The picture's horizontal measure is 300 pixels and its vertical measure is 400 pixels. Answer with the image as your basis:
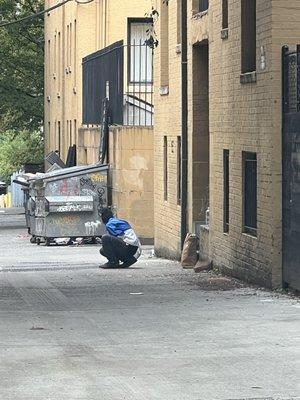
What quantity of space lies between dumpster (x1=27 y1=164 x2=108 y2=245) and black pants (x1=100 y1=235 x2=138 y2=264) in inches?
454

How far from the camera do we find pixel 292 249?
16.4m

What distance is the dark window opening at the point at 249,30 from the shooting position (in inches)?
761

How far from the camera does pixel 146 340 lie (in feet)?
40.4

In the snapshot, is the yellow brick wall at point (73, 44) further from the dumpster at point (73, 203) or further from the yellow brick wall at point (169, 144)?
the yellow brick wall at point (169, 144)

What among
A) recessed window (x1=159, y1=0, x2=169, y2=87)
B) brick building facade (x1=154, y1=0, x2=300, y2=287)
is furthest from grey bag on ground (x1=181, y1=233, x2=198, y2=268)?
recessed window (x1=159, y1=0, x2=169, y2=87)

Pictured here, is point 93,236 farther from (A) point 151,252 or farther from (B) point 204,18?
(B) point 204,18

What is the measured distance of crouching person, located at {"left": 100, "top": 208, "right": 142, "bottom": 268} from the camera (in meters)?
23.6

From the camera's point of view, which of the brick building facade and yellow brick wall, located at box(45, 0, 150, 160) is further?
yellow brick wall, located at box(45, 0, 150, 160)

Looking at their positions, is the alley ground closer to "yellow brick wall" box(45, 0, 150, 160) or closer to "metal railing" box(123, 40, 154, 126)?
"metal railing" box(123, 40, 154, 126)

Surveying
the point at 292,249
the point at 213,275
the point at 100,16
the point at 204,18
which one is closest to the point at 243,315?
the point at 292,249

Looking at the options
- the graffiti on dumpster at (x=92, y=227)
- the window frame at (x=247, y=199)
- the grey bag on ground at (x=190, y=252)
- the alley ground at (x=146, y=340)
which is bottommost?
the graffiti on dumpster at (x=92, y=227)

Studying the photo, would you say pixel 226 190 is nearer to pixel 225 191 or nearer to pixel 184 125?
pixel 225 191

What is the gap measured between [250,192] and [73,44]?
1116 inches

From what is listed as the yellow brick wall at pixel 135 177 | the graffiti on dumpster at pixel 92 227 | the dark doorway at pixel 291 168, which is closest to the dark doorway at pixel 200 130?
the dark doorway at pixel 291 168
